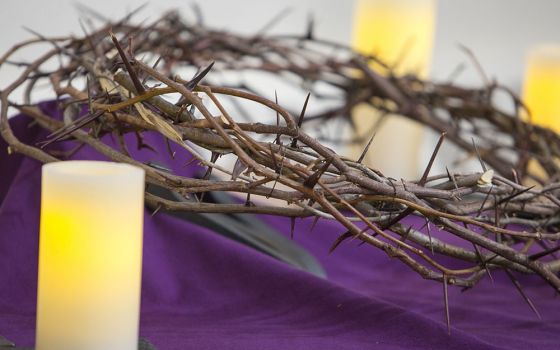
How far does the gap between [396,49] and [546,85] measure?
0.21 meters

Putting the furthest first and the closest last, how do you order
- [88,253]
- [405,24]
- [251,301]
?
[405,24], [251,301], [88,253]

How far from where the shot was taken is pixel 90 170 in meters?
0.32

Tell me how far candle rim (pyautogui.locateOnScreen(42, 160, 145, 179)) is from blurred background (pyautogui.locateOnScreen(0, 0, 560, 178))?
811 millimetres

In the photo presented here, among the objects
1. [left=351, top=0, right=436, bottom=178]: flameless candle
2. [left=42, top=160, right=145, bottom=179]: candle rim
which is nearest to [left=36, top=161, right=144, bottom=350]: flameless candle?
[left=42, top=160, right=145, bottom=179]: candle rim

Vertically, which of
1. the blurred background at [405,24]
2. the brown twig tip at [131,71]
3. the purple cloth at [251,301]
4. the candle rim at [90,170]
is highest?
the blurred background at [405,24]

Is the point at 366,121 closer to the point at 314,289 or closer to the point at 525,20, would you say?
the point at 314,289

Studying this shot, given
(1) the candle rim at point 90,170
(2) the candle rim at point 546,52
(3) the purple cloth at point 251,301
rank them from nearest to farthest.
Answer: (1) the candle rim at point 90,170, (3) the purple cloth at point 251,301, (2) the candle rim at point 546,52

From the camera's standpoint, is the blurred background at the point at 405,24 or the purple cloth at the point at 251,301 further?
the blurred background at the point at 405,24

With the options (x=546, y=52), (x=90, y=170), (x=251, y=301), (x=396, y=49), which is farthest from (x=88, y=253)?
(x=546, y=52)

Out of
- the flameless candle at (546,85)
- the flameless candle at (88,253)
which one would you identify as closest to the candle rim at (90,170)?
the flameless candle at (88,253)

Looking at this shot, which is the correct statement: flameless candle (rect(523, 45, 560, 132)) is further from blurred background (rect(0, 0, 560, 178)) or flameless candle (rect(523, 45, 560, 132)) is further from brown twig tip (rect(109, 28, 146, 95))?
brown twig tip (rect(109, 28, 146, 95))

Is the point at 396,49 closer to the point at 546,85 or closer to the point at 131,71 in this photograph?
the point at 546,85

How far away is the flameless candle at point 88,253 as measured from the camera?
11.8 inches

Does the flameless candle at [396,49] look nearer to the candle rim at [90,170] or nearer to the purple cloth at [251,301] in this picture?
the purple cloth at [251,301]
